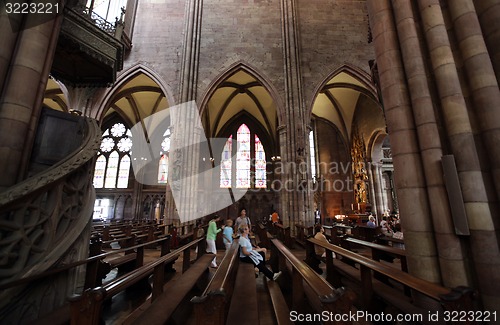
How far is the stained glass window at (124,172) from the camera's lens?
1775 centimetres

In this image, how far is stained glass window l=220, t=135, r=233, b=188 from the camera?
17.8 meters

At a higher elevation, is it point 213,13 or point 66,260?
point 213,13

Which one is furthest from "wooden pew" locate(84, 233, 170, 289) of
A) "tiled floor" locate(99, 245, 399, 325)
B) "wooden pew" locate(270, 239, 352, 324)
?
"wooden pew" locate(270, 239, 352, 324)

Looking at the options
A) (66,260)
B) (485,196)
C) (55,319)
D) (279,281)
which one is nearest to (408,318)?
(485,196)

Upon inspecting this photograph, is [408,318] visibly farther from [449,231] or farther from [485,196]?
[485,196]

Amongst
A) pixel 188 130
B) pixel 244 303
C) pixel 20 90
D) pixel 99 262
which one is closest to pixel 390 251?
pixel 244 303

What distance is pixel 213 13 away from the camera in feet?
41.4

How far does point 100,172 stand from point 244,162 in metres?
11.2

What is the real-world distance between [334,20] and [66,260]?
50.1 feet

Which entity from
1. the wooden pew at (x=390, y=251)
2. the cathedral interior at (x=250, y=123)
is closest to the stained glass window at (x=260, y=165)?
the cathedral interior at (x=250, y=123)

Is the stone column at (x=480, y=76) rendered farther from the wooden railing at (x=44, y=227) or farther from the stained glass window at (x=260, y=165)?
the stained glass window at (x=260, y=165)

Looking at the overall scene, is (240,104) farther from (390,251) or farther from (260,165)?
(390,251)

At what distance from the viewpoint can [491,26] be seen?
2.40m

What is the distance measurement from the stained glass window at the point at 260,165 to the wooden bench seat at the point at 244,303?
564 inches
